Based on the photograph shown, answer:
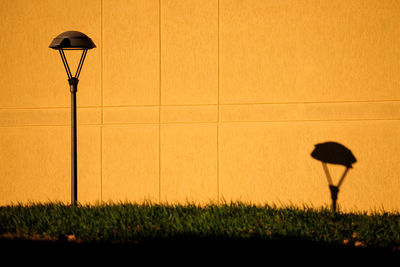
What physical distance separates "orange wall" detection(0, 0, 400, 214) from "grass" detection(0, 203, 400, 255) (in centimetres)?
84

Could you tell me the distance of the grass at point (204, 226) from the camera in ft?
17.7

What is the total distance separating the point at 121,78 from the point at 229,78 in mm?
1782

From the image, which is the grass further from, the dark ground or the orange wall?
the orange wall

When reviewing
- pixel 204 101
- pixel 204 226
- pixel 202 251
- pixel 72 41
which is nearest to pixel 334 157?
pixel 204 101

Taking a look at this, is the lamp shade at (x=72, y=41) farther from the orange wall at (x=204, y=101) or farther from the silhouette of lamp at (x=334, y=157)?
the silhouette of lamp at (x=334, y=157)

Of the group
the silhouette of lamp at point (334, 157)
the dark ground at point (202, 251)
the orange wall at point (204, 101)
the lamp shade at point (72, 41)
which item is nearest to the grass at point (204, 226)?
the dark ground at point (202, 251)

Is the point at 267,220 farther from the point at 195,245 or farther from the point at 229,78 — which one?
the point at 229,78

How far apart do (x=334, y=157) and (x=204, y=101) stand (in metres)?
2.15

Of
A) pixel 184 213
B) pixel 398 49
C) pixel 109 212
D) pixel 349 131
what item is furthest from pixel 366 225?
pixel 109 212

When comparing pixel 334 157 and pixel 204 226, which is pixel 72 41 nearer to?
pixel 204 226

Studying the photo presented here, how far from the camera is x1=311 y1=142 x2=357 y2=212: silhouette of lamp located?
24.3ft

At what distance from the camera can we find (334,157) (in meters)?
7.46

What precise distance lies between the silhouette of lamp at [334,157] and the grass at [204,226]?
645mm

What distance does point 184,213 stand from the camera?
666 centimetres
